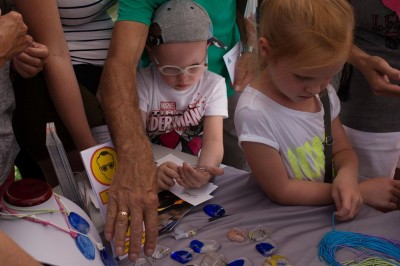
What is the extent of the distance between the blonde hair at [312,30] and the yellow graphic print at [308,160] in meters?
0.27

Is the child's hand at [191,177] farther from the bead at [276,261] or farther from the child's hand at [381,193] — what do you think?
the child's hand at [381,193]

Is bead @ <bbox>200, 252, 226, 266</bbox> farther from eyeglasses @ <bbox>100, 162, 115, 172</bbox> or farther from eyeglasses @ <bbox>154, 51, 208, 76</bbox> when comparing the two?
eyeglasses @ <bbox>154, 51, 208, 76</bbox>

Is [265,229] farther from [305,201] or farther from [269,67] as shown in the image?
[269,67]

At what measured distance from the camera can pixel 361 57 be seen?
1.49 metres

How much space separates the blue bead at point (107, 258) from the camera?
34.9 inches

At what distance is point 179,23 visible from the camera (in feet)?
4.54

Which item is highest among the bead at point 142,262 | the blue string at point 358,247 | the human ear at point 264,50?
the human ear at point 264,50

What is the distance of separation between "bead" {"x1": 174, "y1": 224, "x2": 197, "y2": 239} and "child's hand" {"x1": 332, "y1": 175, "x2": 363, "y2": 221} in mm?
390

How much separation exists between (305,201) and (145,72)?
0.73m

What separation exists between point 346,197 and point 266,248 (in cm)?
27

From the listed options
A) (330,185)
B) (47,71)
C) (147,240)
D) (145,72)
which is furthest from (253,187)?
(47,71)

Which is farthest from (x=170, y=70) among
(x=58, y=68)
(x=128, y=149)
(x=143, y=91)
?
(x=128, y=149)

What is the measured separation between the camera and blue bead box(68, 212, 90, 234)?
85cm

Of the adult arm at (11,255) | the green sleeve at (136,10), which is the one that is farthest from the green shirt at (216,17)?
the adult arm at (11,255)
